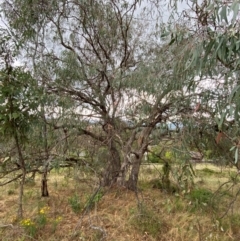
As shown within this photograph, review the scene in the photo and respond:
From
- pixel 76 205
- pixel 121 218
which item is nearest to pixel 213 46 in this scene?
pixel 121 218

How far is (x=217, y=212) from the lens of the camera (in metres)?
3.69

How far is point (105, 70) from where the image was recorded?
14.0 ft

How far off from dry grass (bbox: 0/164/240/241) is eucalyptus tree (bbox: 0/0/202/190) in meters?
0.52

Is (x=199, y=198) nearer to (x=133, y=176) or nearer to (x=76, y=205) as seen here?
(x=133, y=176)

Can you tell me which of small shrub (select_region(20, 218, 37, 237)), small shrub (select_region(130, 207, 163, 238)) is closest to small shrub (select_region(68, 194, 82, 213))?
small shrub (select_region(20, 218, 37, 237))

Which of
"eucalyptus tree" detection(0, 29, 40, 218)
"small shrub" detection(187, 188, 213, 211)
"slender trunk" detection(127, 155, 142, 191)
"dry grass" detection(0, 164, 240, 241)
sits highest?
"eucalyptus tree" detection(0, 29, 40, 218)

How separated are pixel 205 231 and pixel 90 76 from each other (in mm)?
2567

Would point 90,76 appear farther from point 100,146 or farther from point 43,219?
point 43,219

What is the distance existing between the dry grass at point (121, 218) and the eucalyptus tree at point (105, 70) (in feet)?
1.70

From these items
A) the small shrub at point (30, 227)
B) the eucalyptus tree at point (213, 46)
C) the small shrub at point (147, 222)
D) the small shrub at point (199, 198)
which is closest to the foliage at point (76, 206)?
the small shrub at point (30, 227)

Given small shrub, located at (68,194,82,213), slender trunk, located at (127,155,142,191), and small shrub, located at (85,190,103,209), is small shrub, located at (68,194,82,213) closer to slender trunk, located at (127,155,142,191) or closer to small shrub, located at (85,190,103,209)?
small shrub, located at (85,190,103,209)

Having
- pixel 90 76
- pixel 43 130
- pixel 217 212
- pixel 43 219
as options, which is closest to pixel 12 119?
pixel 43 130

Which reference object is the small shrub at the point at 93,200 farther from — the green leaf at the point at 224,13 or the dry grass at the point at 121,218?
the green leaf at the point at 224,13

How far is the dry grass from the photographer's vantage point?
10.3ft
